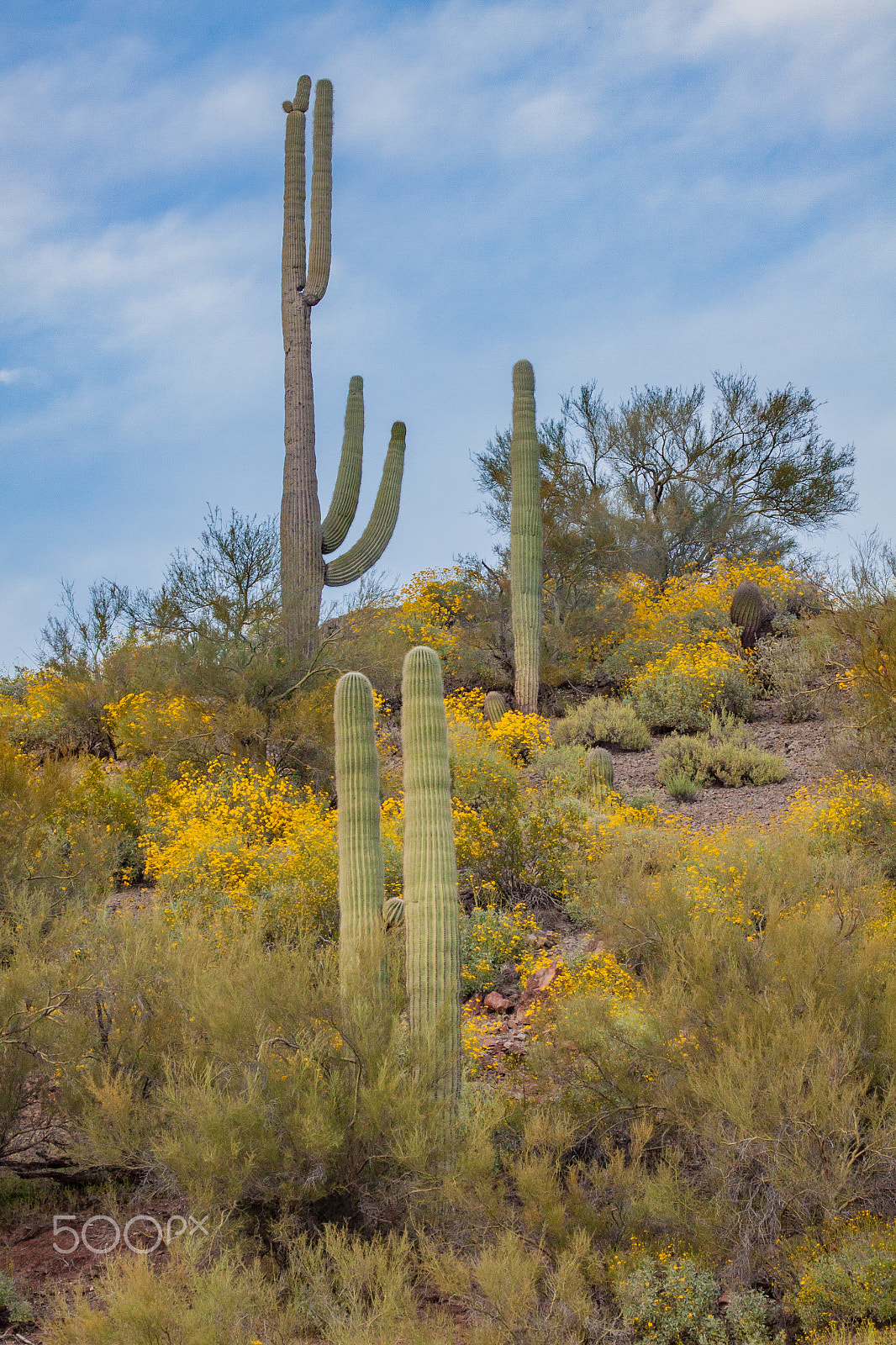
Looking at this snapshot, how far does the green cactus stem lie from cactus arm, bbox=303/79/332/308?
34.6ft

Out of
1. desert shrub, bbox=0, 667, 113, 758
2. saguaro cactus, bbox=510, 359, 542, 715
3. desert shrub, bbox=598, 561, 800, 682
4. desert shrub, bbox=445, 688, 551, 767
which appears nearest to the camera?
desert shrub, bbox=445, 688, 551, 767

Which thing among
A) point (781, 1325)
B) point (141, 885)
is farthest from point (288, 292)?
point (781, 1325)

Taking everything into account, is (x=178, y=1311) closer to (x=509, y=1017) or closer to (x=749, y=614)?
(x=509, y=1017)

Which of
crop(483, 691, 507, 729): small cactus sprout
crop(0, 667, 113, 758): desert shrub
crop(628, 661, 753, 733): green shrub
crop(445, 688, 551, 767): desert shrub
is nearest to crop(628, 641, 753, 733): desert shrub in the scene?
crop(628, 661, 753, 733): green shrub

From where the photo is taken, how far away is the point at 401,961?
20.3 ft

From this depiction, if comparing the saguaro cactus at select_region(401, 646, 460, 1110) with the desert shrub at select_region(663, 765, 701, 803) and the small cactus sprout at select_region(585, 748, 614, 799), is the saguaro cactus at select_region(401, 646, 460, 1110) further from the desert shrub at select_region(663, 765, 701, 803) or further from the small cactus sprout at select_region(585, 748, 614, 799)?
the desert shrub at select_region(663, 765, 701, 803)

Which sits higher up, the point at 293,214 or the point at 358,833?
the point at 293,214

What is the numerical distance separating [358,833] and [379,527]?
33.0 feet

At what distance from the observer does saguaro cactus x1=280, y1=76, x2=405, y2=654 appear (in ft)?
48.0

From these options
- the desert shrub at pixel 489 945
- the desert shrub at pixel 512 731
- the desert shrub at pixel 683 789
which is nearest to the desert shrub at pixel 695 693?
the desert shrub at pixel 512 731

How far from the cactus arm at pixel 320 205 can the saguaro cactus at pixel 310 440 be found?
1 cm

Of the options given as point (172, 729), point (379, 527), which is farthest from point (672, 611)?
point (172, 729)

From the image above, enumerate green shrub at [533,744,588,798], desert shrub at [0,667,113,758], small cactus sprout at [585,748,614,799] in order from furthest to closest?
desert shrub at [0,667,113,758]
small cactus sprout at [585,748,614,799]
green shrub at [533,744,588,798]

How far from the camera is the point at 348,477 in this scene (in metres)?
15.9
